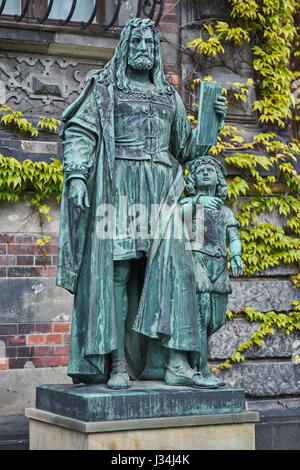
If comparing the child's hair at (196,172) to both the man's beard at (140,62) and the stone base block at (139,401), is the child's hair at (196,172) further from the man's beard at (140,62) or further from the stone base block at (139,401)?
the stone base block at (139,401)

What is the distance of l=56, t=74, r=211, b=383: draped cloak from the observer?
504 cm

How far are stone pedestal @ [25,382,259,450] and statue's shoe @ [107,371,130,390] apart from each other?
0.05 meters

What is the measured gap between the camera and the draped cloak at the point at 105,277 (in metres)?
5.04

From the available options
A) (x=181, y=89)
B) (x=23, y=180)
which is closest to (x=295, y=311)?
(x=181, y=89)

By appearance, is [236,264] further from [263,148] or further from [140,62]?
[263,148]

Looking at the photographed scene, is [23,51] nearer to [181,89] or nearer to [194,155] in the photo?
Answer: [181,89]

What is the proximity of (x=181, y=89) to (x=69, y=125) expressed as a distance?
10.2 ft

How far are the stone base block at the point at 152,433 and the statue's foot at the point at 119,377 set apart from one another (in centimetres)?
33

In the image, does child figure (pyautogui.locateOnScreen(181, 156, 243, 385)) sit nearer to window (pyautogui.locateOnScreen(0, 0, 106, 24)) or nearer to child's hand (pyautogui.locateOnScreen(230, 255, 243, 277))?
child's hand (pyautogui.locateOnScreen(230, 255, 243, 277))

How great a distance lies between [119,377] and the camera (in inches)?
196

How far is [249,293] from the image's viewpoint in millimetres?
8148

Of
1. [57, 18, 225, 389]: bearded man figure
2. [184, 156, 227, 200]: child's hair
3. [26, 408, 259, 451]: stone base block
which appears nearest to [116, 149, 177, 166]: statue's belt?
[57, 18, 225, 389]: bearded man figure

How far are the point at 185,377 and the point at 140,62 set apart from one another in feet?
6.48

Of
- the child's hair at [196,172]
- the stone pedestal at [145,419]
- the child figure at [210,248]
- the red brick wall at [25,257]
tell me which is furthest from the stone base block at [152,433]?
the red brick wall at [25,257]
